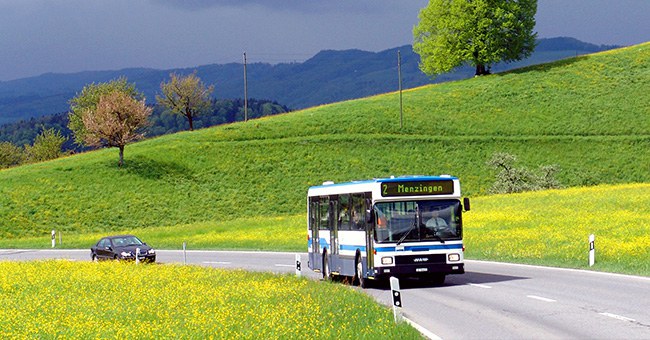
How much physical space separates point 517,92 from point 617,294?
82327mm

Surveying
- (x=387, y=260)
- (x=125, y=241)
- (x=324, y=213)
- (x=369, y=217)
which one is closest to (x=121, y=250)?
(x=125, y=241)

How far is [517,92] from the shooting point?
99000 millimetres

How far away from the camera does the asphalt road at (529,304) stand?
47.1 feet

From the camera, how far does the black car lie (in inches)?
1410

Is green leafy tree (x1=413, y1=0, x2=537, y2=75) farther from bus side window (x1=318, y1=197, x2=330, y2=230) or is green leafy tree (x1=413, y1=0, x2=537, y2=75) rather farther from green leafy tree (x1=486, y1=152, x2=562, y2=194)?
bus side window (x1=318, y1=197, x2=330, y2=230)

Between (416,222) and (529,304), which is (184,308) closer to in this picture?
(529,304)

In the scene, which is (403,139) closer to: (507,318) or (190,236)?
(190,236)

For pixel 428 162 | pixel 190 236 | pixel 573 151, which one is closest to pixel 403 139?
pixel 428 162

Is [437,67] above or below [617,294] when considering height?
above

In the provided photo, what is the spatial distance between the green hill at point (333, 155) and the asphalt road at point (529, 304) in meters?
31.6

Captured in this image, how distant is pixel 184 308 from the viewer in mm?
17266

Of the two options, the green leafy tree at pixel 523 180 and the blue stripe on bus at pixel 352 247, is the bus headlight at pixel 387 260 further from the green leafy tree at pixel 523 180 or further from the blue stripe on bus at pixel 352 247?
the green leafy tree at pixel 523 180

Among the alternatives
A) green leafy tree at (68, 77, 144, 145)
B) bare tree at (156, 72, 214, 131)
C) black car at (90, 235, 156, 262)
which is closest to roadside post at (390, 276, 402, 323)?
black car at (90, 235, 156, 262)

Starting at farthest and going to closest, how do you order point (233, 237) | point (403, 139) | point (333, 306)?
point (403, 139) → point (233, 237) → point (333, 306)
